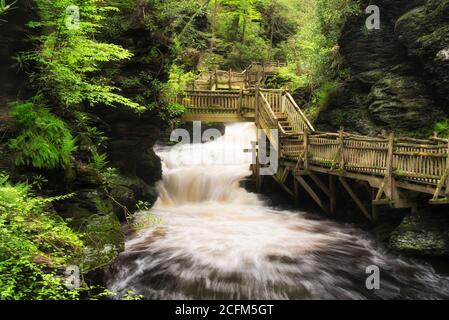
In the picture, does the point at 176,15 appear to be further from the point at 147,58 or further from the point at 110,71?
the point at 110,71

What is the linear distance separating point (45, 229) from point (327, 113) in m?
15.0

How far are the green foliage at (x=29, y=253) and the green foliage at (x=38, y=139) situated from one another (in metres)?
1.07

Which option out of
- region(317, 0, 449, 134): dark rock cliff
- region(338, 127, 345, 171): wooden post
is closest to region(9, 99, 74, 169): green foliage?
region(338, 127, 345, 171): wooden post

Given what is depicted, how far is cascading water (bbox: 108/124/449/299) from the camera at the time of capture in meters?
9.22

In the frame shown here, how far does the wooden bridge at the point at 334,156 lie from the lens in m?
10.5

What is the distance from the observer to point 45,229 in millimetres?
6871

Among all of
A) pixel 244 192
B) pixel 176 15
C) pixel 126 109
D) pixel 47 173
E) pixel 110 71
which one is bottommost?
pixel 244 192

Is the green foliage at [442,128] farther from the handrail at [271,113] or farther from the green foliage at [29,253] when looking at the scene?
the green foliage at [29,253]

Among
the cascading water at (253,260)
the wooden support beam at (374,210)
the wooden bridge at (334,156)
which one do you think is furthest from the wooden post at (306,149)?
the wooden support beam at (374,210)

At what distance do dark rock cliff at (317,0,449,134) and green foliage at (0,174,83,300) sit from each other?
529 inches

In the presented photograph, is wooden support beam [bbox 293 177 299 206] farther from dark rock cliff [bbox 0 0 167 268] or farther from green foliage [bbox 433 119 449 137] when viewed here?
dark rock cliff [bbox 0 0 167 268]

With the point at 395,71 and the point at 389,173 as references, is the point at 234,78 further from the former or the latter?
the point at 389,173

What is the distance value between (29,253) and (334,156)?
10.9 m
